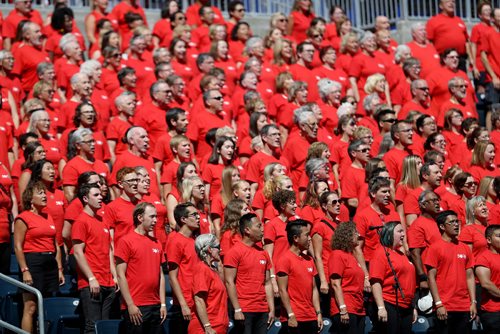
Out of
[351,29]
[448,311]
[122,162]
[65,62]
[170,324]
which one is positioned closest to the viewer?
[170,324]

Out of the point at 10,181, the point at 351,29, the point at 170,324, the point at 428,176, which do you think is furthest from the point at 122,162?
the point at 351,29

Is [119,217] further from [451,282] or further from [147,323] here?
[451,282]

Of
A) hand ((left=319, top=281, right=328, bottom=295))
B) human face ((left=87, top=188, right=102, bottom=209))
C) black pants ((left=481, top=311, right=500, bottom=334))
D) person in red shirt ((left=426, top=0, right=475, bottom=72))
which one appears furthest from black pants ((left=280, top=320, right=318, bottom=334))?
person in red shirt ((left=426, top=0, right=475, bottom=72))

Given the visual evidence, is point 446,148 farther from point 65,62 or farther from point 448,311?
point 65,62

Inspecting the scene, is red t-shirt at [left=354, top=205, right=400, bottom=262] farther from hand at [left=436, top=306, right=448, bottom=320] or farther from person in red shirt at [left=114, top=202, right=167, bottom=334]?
person in red shirt at [left=114, top=202, right=167, bottom=334]

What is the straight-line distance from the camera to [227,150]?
527 inches

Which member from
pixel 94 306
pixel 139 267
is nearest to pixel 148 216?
pixel 139 267

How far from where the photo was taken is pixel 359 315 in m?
12.0

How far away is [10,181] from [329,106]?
177 inches

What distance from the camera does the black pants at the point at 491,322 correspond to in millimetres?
12500

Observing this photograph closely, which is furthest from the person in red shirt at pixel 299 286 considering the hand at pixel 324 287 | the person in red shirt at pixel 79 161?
the person in red shirt at pixel 79 161

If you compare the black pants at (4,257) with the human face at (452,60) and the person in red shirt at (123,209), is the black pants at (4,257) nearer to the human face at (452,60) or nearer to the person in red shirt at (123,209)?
the person in red shirt at (123,209)

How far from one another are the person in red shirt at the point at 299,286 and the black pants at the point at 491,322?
1.77 m

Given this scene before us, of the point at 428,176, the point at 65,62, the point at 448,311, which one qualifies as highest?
the point at 65,62
